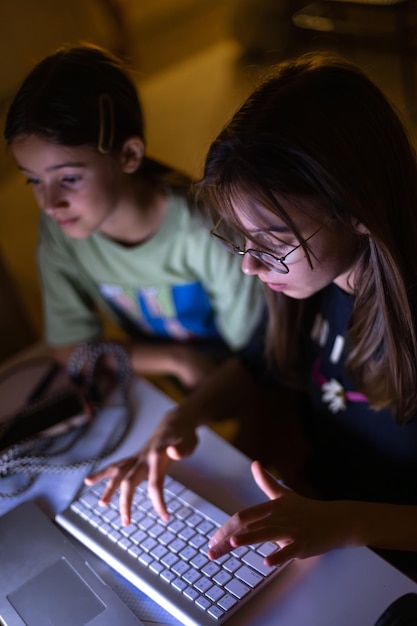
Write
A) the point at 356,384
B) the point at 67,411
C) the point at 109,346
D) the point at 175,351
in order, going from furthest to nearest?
the point at 175,351, the point at 109,346, the point at 67,411, the point at 356,384

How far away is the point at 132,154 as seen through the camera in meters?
0.99

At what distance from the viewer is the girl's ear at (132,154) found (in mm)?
971

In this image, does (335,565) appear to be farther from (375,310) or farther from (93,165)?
(93,165)

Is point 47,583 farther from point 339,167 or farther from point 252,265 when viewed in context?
point 339,167

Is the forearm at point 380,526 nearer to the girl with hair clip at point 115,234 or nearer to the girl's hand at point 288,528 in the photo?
the girl's hand at point 288,528

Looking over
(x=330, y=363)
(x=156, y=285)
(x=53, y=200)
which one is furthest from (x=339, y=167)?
(x=156, y=285)

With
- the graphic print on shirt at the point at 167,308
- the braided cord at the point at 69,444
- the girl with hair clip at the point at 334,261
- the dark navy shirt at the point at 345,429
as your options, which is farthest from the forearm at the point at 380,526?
the graphic print on shirt at the point at 167,308

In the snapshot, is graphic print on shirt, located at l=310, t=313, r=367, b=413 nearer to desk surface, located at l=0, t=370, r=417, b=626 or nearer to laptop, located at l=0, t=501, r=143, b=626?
desk surface, located at l=0, t=370, r=417, b=626

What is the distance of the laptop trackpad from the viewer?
720 mm

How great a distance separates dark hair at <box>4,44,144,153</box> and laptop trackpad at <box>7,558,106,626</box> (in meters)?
0.58

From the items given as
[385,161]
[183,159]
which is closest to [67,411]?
[385,161]

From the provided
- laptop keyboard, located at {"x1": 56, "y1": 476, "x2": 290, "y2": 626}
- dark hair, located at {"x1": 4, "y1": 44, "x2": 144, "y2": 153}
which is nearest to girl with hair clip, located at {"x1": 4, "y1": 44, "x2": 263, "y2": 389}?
dark hair, located at {"x1": 4, "y1": 44, "x2": 144, "y2": 153}

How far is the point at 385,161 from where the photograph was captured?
0.68 meters

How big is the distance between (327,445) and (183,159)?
1521 mm
